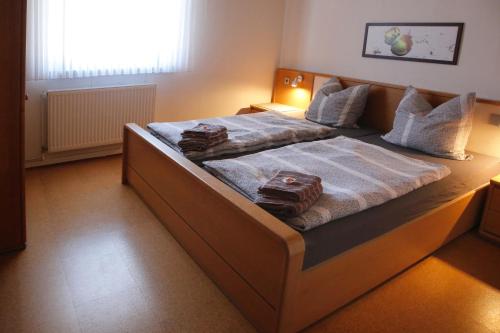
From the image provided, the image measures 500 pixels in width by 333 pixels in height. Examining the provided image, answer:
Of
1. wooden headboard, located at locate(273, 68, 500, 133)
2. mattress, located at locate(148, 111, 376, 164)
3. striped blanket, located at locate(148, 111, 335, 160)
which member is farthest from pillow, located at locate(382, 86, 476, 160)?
striped blanket, located at locate(148, 111, 335, 160)

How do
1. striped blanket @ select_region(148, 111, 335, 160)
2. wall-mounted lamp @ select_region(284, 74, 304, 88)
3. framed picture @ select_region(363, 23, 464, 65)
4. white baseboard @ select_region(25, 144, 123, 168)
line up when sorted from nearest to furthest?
striped blanket @ select_region(148, 111, 335, 160), framed picture @ select_region(363, 23, 464, 65), white baseboard @ select_region(25, 144, 123, 168), wall-mounted lamp @ select_region(284, 74, 304, 88)

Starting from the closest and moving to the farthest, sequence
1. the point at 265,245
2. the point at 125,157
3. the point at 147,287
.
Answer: the point at 265,245, the point at 147,287, the point at 125,157

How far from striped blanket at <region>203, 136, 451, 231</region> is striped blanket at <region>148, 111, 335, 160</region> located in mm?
190

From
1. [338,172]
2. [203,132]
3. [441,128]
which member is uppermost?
[441,128]

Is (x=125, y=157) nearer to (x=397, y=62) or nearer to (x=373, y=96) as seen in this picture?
(x=373, y=96)

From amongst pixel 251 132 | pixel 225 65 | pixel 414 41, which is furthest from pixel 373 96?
pixel 225 65

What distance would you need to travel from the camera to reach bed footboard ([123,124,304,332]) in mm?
1659

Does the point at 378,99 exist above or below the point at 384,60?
below

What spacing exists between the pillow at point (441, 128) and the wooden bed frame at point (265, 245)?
1.37ft

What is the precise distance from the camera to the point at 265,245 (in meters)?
1.73

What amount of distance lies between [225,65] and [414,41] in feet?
6.31

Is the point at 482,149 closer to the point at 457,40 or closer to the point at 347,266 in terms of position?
the point at 457,40

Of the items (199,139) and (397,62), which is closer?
(199,139)

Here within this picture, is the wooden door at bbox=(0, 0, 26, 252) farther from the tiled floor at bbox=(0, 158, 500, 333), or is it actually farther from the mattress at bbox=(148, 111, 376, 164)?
the mattress at bbox=(148, 111, 376, 164)
